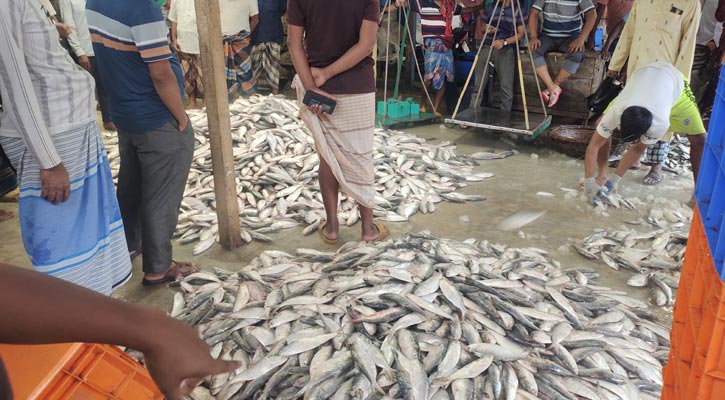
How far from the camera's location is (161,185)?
356 cm

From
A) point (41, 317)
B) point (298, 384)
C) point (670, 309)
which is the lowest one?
point (670, 309)

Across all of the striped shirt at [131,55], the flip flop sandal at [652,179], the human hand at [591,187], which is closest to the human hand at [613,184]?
the human hand at [591,187]

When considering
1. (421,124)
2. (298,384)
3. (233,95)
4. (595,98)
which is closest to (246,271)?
(298,384)

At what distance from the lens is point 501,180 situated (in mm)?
6230

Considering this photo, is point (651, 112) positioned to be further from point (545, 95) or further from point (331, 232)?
point (545, 95)

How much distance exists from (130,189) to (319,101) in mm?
1449

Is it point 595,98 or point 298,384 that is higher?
point 595,98

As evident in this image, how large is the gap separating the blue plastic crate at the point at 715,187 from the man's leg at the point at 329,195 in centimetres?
293

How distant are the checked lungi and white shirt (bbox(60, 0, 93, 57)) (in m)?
1.97

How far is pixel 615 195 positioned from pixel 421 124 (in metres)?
3.60

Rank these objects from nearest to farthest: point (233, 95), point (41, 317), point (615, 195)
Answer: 1. point (41, 317)
2. point (615, 195)
3. point (233, 95)

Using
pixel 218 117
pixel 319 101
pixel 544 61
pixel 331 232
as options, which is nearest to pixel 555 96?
pixel 544 61

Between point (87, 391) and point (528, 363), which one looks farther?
point (528, 363)

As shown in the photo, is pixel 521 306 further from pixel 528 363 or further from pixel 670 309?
pixel 670 309
